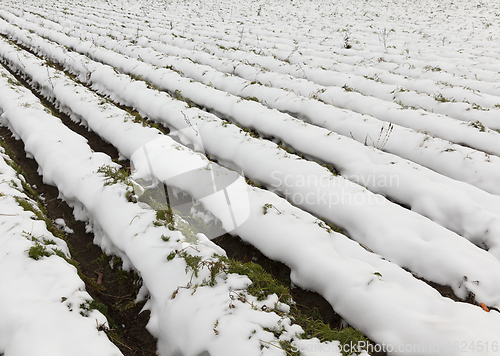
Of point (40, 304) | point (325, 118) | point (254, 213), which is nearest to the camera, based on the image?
point (40, 304)

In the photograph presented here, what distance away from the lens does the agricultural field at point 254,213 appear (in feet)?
8.43

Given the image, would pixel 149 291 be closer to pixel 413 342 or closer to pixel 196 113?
pixel 413 342

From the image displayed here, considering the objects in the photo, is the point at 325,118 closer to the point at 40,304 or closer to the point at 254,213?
the point at 254,213

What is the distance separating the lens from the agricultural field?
2.57 metres

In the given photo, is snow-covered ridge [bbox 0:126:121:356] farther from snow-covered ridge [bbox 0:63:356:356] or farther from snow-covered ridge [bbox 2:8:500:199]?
snow-covered ridge [bbox 2:8:500:199]

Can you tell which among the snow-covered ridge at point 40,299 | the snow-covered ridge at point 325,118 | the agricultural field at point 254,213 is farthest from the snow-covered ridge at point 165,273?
the snow-covered ridge at point 325,118

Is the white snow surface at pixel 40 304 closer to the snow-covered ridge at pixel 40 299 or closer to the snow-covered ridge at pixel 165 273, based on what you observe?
the snow-covered ridge at pixel 40 299

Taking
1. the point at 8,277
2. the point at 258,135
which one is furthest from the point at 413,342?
the point at 258,135

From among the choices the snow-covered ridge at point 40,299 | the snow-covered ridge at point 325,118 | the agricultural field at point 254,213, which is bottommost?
the snow-covered ridge at point 40,299

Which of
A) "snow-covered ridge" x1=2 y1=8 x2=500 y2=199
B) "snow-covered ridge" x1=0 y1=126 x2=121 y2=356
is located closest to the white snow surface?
"snow-covered ridge" x1=0 y1=126 x2=121 y2=356

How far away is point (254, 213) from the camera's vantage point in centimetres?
385

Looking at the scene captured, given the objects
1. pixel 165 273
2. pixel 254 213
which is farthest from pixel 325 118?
pixel 165 273

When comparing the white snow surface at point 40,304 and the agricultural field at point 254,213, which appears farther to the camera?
the agricultural field at point 254,213

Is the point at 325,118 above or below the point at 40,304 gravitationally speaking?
above
